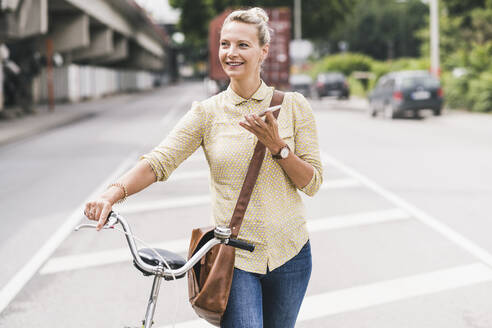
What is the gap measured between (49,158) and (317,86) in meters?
25.8

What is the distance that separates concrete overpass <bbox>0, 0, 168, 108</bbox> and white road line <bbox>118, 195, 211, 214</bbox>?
13104 millimetres

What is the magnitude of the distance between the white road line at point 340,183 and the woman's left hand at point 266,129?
737cm

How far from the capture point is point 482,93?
890 inches

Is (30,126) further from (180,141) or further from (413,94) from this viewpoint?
(180,141)

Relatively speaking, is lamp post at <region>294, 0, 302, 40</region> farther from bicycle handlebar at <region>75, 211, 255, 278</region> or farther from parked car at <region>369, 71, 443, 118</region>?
bicycle handlebar at <region>75, 211, 255, 278</region>

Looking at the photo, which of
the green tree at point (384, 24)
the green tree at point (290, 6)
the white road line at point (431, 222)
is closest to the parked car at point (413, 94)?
the white road line at point (431, 222)

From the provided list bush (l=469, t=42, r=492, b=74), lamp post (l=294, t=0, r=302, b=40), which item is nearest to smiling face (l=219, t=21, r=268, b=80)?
bush (l=469, t=42, r=492, b=74)

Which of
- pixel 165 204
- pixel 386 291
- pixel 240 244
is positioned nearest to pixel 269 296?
pixel 240 244

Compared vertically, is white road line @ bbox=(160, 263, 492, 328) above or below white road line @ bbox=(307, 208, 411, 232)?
below

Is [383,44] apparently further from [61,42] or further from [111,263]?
[111,263]

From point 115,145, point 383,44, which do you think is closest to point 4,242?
point 115,145

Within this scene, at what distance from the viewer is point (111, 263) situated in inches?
228

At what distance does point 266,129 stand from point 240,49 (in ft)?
1.29

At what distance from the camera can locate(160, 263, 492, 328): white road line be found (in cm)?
451
